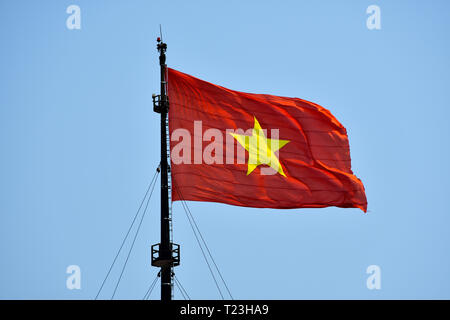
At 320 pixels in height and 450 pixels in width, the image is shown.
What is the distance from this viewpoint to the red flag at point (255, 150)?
38.9 meters

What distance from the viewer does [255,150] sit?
4144cm

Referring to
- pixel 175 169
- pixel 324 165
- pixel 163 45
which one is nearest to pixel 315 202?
pixel 324 165

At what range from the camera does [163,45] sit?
39.8m

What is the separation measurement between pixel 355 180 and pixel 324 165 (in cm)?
170

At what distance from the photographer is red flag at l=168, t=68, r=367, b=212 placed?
38906 millimetres

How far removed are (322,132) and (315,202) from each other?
13.1ft
